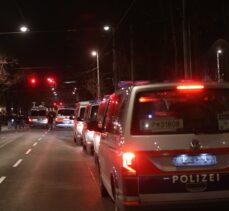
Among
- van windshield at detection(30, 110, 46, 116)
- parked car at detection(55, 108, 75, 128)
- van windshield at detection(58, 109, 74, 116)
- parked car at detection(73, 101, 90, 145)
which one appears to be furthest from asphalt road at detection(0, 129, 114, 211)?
van windshield at detection(30, 110, 46, 116)

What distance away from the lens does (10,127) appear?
56.4 m

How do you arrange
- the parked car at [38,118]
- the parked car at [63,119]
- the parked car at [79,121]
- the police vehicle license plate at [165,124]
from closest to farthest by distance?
1. the police vehicle license plate at [165,124]
2. the parked car at [79,121]
3. the parked car at [63,119]
4. the parked car at [38,118]

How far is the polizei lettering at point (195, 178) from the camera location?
21.7 ft

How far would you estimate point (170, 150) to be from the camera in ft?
21.7

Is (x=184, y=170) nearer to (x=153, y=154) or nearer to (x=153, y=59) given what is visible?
(x=153, y=154)

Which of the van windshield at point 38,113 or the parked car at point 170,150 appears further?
the van windshield at point 38,113

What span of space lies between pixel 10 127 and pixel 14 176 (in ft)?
142

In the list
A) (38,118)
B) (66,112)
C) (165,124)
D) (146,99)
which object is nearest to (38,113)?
(38,118)

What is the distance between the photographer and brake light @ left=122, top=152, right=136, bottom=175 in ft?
21.7

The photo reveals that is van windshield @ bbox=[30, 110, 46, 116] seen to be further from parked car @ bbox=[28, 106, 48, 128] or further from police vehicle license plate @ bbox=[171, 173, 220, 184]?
police vehicle license plate @ bbox=[171, 173, 220, 184]

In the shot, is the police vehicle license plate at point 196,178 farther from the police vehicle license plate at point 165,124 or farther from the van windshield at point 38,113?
the van windshield at point 38,113

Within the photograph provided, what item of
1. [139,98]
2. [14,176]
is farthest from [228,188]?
[14,176]

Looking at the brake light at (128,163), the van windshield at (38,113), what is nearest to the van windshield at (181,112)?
the brake light at (128,163)

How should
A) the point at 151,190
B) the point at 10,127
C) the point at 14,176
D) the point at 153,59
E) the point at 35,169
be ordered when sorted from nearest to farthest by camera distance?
the point at 151,190
the point at 14,176
the point at 35,169
the point at 153,59
the point at 10,127
